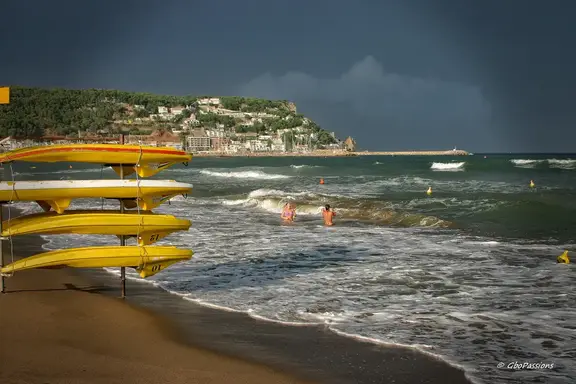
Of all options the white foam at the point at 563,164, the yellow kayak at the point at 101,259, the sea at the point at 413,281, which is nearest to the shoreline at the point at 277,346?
the sea at the point at 413,281

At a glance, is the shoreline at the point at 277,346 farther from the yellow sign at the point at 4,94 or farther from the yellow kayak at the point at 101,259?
the yellow sign at the point at 4,94

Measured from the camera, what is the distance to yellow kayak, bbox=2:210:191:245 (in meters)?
7.37

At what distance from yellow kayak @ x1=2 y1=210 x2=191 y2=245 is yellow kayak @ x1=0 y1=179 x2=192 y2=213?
184 millimetres

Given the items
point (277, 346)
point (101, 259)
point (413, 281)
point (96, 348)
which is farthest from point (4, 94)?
point (413, 281)

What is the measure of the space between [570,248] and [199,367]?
11.1 m

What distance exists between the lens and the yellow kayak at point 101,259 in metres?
7.34

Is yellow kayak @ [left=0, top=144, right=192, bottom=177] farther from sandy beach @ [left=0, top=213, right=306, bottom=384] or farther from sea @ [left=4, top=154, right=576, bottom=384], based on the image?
sea @ [left=4, top=154, right=576, bottom=384]

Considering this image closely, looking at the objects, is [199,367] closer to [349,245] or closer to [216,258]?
[216,258]

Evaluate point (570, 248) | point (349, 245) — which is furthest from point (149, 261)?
point (570, 248)

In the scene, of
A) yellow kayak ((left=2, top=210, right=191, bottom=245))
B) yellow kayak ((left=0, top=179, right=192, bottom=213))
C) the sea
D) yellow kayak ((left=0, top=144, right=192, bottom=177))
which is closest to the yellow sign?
yellow kayak ((left=0, top=144, right=192, bottom=177))

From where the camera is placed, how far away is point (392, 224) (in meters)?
18.5

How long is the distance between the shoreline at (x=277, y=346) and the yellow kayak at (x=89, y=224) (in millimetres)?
964

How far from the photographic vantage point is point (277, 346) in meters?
6.13

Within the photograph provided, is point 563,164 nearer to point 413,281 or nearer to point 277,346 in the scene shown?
point 413,281
